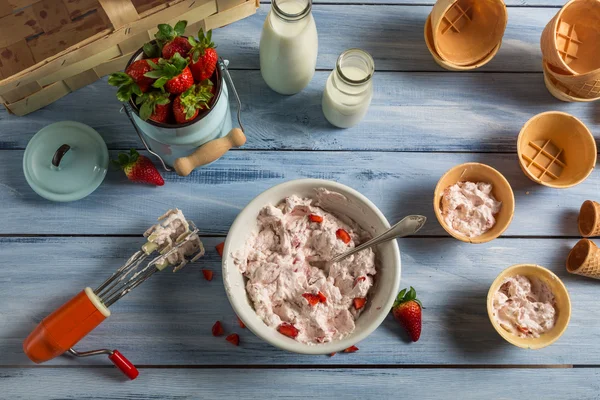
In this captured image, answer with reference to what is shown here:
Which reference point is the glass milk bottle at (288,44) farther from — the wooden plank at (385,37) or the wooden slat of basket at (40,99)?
the wooden slat of basket at (40,99)

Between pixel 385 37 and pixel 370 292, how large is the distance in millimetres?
725

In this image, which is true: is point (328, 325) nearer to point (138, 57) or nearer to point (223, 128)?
point (223, 128)

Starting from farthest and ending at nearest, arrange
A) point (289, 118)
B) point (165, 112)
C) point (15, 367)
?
point (289, 118) < point (15, 367) < point (165, 112)

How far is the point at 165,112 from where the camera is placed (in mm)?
1193

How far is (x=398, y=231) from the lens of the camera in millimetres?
1188

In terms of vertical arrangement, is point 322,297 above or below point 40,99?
below

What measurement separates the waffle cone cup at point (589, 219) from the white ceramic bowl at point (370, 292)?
561 mm

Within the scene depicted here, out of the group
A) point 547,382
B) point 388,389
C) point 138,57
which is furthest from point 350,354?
point 138,57

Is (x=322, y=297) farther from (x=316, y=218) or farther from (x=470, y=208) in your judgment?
(x=470, y=208)

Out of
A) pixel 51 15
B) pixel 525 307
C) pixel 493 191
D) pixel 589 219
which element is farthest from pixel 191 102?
pixel 589 219

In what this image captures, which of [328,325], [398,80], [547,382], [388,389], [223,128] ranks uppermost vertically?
[223,128]

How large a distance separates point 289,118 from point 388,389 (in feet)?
2.41

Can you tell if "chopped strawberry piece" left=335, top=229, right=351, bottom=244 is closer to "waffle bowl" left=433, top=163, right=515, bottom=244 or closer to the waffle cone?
"waffle bowl" left=433, top=163, right=515, bottom=244

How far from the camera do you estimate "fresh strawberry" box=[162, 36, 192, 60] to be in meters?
1.18
